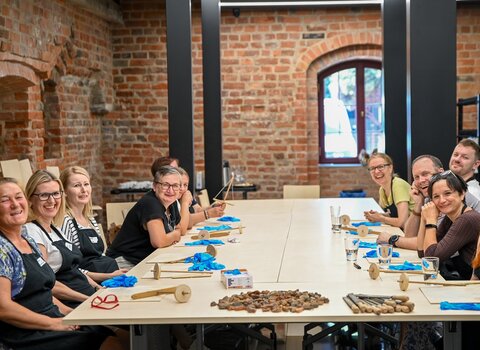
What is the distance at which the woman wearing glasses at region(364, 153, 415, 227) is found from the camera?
266 inches

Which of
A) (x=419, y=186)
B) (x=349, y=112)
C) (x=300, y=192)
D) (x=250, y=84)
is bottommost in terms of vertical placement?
(x=300, y=192)

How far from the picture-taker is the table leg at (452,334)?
3.67 metres

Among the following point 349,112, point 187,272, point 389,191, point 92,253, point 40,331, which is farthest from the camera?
point 349,112

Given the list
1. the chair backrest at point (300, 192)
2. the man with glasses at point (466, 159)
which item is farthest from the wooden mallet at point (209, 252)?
the chair backrest at point (300, 192)

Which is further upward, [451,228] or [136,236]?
[451,228]

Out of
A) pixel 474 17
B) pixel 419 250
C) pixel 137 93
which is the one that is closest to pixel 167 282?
pixel 419 250

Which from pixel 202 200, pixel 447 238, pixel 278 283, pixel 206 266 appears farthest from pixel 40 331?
pixel 202 200

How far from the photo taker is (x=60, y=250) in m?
4.75

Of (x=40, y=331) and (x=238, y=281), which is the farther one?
(x=238, y=281)

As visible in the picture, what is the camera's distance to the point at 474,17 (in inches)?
504

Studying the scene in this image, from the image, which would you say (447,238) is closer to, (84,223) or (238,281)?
(238,281)

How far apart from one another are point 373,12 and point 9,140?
6080mm

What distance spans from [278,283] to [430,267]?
0.77 m

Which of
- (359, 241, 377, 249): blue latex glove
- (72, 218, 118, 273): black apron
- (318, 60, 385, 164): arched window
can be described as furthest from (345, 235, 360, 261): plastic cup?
(318, 60, 385, 164): arched window
